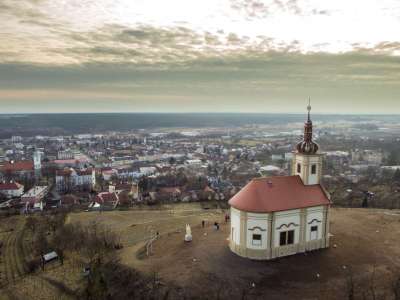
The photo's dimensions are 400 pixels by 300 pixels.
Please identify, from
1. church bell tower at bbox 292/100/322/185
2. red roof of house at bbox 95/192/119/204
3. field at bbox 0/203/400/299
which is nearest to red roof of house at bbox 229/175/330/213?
church bell tower at bbox 292/100/322/185

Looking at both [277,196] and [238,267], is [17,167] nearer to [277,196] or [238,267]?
[238,267]

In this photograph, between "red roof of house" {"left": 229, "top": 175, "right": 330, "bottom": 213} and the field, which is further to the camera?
"red roof of house" {"left": 229, "top": 175, "right": 330, "bottom": 213}

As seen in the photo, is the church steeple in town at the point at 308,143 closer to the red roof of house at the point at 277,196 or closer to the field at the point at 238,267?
the red roof of house at the point at 277,196

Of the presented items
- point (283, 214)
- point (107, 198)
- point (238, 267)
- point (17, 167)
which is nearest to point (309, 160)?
point (283, 214)

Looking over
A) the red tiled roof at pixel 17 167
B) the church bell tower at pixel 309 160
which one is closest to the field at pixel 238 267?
the church bell tower at pixel 309 160

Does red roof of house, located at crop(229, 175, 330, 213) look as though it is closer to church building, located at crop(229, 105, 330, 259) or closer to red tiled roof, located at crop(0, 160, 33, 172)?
church building, located at crop(229, 105, 330, 259)

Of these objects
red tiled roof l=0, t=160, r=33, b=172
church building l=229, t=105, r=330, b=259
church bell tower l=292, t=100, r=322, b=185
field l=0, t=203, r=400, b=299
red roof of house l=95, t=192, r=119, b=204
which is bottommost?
red tiled roof l=0, t=160, r=33, b=172

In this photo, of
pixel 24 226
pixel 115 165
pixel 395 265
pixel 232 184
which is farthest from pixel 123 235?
pixel 115 165

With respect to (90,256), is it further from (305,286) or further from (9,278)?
(305,286)
